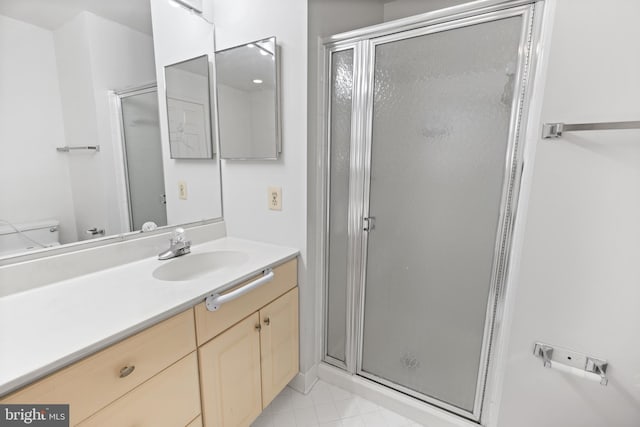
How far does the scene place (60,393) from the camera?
60cm

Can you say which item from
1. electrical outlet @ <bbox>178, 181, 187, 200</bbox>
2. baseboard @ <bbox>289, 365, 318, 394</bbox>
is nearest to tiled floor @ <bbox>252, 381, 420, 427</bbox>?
baseboard @ <bbox>289, 365, 318, 394</bbox>

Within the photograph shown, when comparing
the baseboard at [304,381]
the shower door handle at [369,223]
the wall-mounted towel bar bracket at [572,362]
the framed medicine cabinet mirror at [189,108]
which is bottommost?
the baseboard at [304,381]

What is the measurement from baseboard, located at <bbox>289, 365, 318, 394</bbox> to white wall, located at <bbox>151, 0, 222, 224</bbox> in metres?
1.02

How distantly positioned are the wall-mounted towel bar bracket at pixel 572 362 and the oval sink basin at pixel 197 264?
4.14 ft

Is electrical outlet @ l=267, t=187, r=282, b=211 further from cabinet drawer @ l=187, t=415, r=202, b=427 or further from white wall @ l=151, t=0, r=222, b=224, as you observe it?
cabinet drawer @ l=187, t=415, r=202, b=427

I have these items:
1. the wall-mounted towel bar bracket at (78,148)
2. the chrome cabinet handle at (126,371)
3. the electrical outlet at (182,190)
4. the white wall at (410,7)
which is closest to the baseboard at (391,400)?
the chrome cabinet handle at (126,371)

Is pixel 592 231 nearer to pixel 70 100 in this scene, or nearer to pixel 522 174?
pixel 522 174

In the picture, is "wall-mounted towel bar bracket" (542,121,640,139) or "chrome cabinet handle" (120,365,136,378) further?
"wall-mounted towel bar bracket" (542,121,640,139)

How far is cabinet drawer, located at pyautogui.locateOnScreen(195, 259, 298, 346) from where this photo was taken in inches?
36.4

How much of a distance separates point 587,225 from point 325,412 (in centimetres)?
140

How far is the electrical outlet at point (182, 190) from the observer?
144 cm

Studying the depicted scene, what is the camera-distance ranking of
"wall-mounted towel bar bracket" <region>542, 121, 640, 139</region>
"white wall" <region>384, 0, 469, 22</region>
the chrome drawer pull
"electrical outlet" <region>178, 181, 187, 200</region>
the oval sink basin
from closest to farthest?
"wall-mounted towel bar bracket" <region>542, 121, 640, 139</region>, the chrome drawer pull, the oval sink basin, "electrical outlet" <region>178, 181, 187, 200</region>, "white wall" <region>384, 0, 469, 22</region>

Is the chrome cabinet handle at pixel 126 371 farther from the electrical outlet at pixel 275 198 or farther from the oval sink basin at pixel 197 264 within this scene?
the electrical outlet at pixel 275 198

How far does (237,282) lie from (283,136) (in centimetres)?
72
